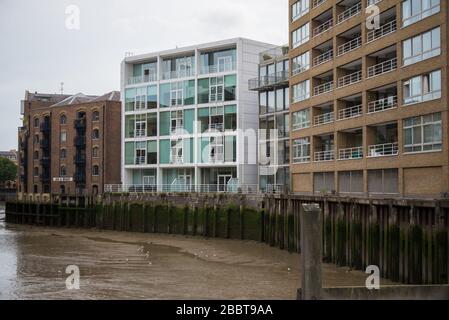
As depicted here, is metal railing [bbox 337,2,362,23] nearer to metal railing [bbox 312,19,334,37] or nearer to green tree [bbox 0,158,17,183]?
metal railing [bbox 312,19,334,37]

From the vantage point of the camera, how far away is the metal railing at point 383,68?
35.8 meters

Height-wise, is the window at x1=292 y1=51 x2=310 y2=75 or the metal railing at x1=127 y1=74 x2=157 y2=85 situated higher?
the metal railing at x1=127 y1=74 x2=157 y2=85

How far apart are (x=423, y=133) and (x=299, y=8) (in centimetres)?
2053

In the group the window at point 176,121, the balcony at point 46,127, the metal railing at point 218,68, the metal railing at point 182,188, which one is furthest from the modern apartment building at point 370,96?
the balcony at point 46,127

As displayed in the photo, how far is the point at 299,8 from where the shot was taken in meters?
48.8

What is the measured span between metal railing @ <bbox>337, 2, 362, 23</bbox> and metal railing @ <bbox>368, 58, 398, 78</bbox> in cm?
439

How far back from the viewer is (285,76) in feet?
173

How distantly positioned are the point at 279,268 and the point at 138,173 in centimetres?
4174

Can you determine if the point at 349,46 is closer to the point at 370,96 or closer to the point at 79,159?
the point at 370,96

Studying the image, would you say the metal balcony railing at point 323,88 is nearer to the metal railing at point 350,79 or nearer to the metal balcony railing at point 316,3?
the metal railing at point 350,79

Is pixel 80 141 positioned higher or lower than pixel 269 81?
lower

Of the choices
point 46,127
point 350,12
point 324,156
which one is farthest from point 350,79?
point 46,127

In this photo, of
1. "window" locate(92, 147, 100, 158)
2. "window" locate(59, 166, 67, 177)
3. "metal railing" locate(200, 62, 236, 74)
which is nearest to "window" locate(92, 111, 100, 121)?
"window" locate(92, 147, 100, 158)

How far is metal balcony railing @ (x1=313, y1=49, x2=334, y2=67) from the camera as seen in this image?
4381 cm
